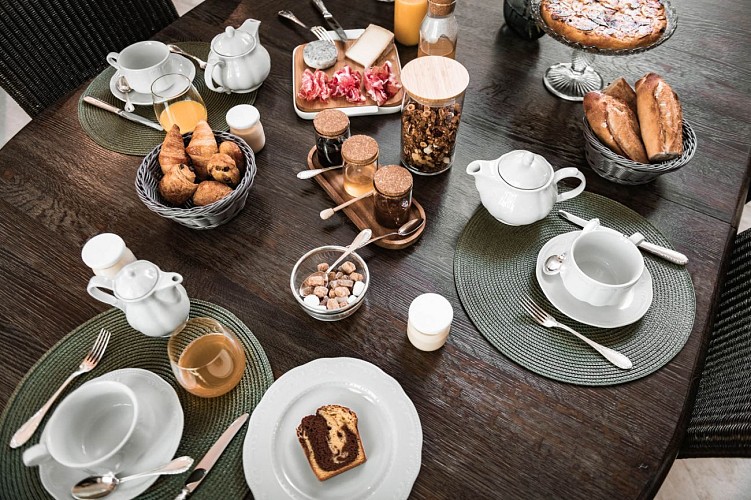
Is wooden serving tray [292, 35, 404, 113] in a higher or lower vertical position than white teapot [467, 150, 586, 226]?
lower

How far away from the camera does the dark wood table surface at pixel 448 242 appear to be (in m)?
0.77

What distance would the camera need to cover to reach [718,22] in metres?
1.43

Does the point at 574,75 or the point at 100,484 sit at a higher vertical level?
the point at 100,484

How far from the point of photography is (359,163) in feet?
3.22

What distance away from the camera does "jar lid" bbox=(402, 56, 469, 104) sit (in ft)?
3.12

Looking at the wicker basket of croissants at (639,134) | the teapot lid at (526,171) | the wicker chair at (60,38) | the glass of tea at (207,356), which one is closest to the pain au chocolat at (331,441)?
the glass of tea at (207,356)

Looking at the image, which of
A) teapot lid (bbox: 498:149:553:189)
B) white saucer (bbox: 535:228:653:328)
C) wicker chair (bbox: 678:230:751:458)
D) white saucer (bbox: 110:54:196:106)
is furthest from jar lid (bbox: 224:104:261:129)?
wicker chair (bbox: 678:230:751:458)

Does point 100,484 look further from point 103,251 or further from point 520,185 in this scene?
point 520,185

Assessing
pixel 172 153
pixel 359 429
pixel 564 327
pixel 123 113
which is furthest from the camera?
pixel 123 113

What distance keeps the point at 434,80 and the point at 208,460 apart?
752 mm

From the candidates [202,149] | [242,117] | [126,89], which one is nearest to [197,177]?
[202,149]

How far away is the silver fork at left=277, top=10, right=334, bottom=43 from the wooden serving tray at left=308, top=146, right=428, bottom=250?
0.43 meters

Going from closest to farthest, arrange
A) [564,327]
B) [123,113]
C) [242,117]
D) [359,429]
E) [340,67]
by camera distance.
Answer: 1. [359,429]
2. [564,327]
3. [242,117]
4. [123,113]
5. [340,67]

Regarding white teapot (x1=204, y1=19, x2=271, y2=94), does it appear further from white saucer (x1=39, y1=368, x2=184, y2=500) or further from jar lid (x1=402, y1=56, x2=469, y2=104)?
white saucer (x1=39, y1=368, x2=184, y2=500)
